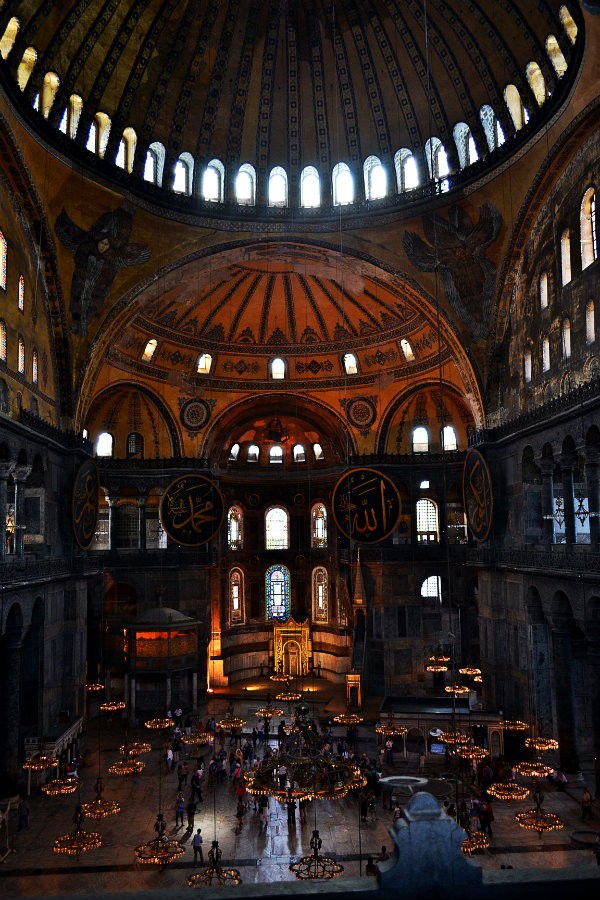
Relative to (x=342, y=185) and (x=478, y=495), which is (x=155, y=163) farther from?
(x=478, y=495)

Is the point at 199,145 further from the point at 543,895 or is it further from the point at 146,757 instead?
the point at 543,895

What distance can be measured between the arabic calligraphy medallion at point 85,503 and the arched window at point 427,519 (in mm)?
12129

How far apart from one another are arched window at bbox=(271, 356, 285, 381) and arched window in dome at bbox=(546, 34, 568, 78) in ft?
44.8

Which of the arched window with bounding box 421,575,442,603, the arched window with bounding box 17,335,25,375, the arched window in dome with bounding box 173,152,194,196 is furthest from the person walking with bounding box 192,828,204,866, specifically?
the arched window in dome with bounding box 173,152,194,196

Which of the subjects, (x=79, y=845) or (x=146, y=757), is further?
(x=146, y=757)

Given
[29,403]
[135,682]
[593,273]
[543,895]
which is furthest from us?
[135,682]

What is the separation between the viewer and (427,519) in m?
27.4

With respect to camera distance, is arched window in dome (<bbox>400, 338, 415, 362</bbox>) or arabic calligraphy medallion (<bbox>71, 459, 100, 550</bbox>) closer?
arabic calligraphy medallion (<bbox>71, 459, 100, 550</bbox>)

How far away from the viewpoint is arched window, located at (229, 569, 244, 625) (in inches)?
1155

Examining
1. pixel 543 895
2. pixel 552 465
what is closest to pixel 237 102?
pixel 552 465

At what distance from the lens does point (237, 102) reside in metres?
20.2

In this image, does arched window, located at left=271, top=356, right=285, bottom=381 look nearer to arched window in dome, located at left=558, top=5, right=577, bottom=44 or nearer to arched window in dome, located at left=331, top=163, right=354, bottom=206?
arched window in dome, located at left=331, top=163, right=354, bottom=206

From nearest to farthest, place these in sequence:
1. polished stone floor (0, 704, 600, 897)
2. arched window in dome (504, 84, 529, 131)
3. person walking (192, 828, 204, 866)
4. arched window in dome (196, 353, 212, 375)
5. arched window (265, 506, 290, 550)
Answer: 1. polished stone floor (0, 704, 600, 897)
2. person walking (192, 828, 204, 866)
3. arched window in dome (504, 84, 529, 131)
4. arched window in dome (196, 353, 212, 375)
5. arched window (265, 506, 290, 550)

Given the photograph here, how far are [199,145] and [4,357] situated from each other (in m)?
8.68
